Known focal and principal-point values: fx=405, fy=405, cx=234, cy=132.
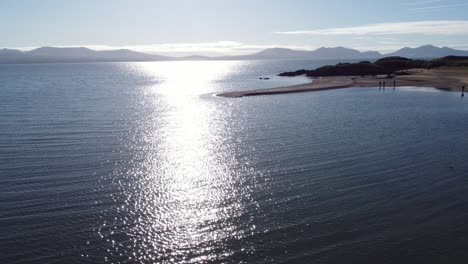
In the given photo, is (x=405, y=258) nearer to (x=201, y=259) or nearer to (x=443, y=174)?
(x=201, y=259)

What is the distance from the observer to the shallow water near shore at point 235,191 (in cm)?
1872

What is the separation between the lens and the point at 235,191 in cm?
2584

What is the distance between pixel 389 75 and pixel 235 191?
10541 centimetres

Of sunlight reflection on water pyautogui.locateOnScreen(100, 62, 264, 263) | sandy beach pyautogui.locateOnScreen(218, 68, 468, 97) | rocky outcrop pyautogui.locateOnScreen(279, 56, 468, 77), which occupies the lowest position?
sunlight reflection on water pyautogui.locateOnScreen(100, 62, 264, 263)

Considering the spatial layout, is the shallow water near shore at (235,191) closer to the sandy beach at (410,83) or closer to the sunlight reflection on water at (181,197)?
the sunlight reflection on water at (181,197)

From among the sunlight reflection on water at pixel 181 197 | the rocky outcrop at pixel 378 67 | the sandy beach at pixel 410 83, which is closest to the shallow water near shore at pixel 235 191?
the sunlight reflection on water at pixel 181 197

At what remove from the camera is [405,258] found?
1769 centimetres

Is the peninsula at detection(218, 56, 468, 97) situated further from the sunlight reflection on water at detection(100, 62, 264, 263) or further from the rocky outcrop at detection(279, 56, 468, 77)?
the sunlight reflection on water at detection(100, 62, 264, 263)

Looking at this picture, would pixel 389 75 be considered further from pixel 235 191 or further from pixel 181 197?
pixel 181 197

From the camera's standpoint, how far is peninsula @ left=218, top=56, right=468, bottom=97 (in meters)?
95.2

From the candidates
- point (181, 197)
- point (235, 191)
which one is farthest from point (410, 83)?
point (181, 197)

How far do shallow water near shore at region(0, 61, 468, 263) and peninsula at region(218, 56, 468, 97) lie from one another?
4466 centimetres

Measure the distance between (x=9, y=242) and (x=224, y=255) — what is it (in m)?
10.4

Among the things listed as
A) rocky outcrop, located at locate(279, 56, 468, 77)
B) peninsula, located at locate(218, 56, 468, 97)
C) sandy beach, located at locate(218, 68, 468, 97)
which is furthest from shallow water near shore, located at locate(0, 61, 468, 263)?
rocky outcrop, located at locate(279, 56, 468, 77)
